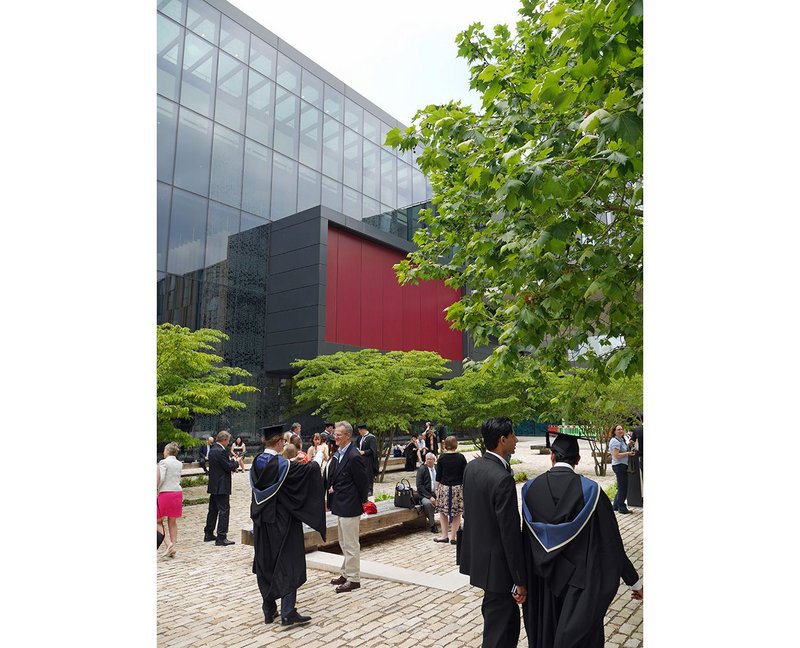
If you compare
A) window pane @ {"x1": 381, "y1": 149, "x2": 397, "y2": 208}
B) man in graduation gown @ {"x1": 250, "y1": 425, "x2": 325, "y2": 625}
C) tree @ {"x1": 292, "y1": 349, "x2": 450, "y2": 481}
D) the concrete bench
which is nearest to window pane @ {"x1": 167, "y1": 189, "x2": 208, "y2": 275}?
tree @ {"x1": 292, "y1": 349, "x2": 450, "y2": 481}

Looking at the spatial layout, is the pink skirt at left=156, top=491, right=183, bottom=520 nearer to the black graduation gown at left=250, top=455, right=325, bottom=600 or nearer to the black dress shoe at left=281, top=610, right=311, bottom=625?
the black graduation gown at left=250, top=455, right=325, bottom=600

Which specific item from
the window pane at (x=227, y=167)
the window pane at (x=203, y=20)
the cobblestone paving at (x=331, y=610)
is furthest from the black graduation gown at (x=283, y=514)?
the window pane at (x=203, y=20)

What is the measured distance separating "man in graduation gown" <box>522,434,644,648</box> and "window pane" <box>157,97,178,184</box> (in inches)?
956

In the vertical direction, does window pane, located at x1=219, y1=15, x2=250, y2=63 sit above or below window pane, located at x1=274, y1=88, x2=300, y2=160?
above

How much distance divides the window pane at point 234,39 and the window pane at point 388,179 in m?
10.5

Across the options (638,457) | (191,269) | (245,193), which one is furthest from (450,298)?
(638,457)

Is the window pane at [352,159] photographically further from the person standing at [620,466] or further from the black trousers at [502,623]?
the black trousers at [502,623]

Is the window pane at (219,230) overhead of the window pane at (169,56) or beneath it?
beneath

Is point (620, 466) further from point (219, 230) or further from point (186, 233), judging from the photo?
point (219, 230)

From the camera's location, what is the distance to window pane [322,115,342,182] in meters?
33.1

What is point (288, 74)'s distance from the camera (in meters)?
31.8

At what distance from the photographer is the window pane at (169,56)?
25500 mm

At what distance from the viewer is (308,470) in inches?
283

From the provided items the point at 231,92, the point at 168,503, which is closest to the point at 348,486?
the point at 168,503
